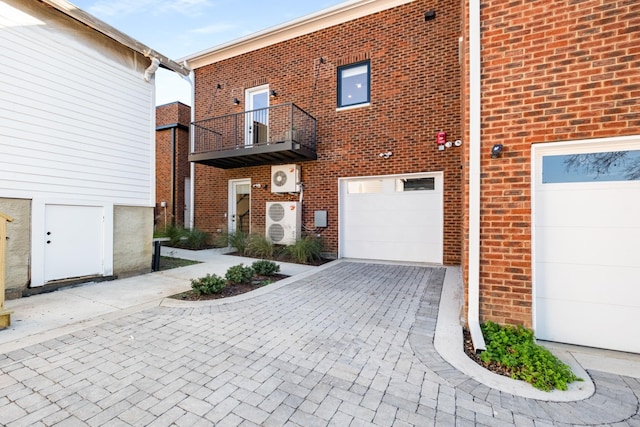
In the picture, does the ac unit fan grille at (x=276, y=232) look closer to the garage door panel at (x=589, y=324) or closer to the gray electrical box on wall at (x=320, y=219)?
the gray electrical box on wall at (x=320, y=219)

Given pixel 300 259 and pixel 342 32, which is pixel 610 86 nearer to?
pixel 300 259

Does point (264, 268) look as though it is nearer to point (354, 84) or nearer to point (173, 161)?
point (354, 84)

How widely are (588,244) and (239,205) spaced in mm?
9371

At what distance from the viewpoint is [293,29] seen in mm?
8852

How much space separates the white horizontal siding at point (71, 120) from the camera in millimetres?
4441

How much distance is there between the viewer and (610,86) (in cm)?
280

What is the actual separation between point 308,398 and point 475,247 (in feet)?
7.84

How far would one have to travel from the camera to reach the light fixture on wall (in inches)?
122

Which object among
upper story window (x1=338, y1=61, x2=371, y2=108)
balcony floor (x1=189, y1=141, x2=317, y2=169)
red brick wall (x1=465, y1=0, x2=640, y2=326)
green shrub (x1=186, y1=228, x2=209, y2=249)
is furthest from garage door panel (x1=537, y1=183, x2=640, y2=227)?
green shrub (x1=186, y1=228, x2=209, y2=249)

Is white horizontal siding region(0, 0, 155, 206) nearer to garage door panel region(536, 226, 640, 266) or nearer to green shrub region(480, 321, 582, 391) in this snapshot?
green shrub region(480, 321, 582, 391)

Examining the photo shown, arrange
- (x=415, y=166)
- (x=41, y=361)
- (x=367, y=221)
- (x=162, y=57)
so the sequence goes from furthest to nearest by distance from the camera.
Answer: (x=367, y=221) < (x=415, y=166) < (x=162, y=57) < (x=41, y=361)

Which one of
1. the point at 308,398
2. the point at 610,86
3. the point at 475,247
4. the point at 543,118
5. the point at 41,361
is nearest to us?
the point at 308,398

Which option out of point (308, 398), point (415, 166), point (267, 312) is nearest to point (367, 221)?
point (415, 166)

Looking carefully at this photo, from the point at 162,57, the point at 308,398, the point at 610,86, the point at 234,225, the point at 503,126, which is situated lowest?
the point at 308,398
